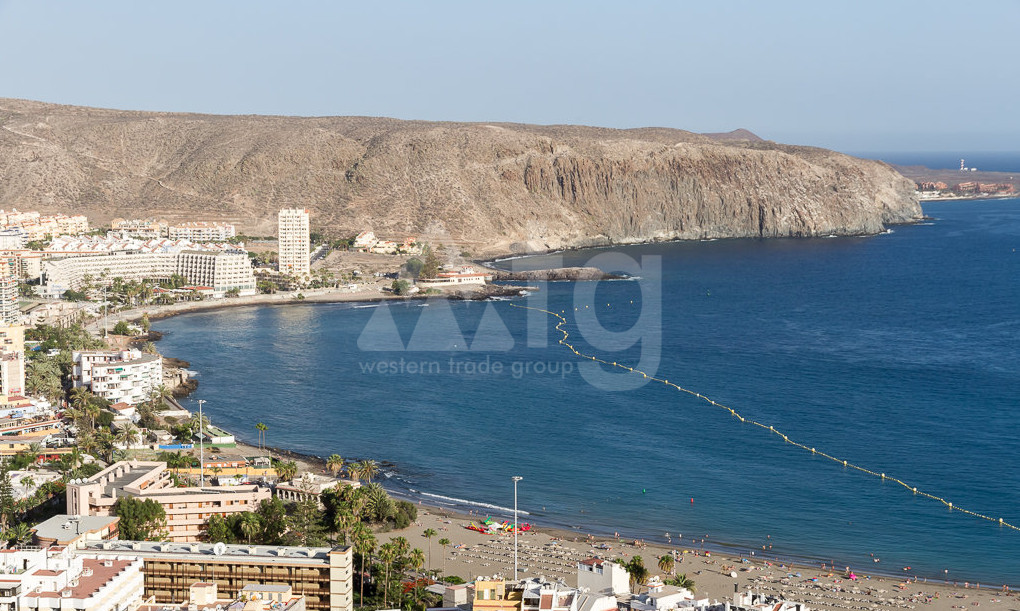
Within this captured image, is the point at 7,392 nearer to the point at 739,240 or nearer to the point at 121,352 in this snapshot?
the point at 121,352

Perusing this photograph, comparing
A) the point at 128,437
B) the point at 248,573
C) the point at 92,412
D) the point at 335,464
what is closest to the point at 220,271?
the point at 92,412

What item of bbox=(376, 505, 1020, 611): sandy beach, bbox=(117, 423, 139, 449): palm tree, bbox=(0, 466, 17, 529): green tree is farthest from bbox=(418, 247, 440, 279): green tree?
bbox=(0, 466, 17, 529): green tree

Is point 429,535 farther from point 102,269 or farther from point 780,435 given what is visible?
point 102,269

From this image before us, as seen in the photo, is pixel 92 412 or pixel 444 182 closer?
pixel 92 412

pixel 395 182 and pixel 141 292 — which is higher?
pixel 395 182

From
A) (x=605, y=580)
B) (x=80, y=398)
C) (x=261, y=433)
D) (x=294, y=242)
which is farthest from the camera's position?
(x=294, y=242)

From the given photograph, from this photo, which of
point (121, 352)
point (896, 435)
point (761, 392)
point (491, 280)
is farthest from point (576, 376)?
point (491, 280)

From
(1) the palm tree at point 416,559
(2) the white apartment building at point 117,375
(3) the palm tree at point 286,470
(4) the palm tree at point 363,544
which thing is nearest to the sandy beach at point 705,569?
(1) the palm tree at point 416,559
